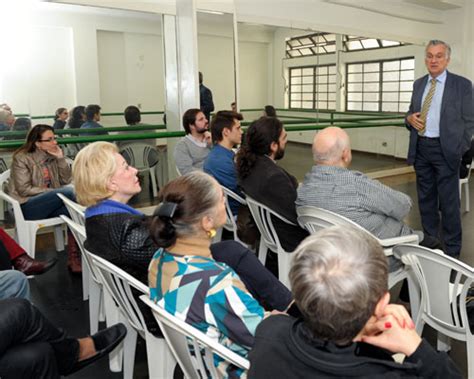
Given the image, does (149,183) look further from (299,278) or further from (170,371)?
(299,278)

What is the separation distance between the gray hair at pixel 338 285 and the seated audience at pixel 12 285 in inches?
59.6

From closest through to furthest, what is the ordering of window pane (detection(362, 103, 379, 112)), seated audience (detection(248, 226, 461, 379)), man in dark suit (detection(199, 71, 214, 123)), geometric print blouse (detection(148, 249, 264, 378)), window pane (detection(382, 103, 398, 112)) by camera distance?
seated audience (detection(248, 226, 461, 379)) → geometric print blouse (detection(148, 249, 264, 378)) → man in dark suit (detection(199, 71, 214, 123)) → window pane (detection(362, 103, 379, 112)) → window pane (detection(382, 103, 398, 112))

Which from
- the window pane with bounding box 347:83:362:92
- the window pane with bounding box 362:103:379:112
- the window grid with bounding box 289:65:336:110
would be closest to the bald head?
the window grid with bounding box 289:65:336:110

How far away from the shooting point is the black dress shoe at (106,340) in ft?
6.17

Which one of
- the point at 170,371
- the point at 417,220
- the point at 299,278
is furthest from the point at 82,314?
the point at 417,220

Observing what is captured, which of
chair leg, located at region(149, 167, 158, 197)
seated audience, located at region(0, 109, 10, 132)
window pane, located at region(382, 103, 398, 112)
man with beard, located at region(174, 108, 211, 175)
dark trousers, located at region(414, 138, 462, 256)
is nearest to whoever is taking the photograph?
dark trousers, located at region(414, 138, 462, 256)

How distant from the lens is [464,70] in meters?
8.04

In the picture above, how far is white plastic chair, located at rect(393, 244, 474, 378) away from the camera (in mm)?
1675

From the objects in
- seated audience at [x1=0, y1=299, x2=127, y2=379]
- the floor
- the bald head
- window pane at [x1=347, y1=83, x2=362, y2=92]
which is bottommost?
the floor

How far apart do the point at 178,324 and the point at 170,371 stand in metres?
0.61

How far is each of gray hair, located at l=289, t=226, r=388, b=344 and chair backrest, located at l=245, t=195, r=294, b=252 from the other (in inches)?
62.0

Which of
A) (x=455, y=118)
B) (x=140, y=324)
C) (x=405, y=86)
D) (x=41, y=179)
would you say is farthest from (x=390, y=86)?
(x=140, y=324)

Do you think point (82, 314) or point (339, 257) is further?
point (82, 314)

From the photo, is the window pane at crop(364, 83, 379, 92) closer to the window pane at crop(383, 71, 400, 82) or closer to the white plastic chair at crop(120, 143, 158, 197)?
the window pane at crop(383, 71, 400, 82)
